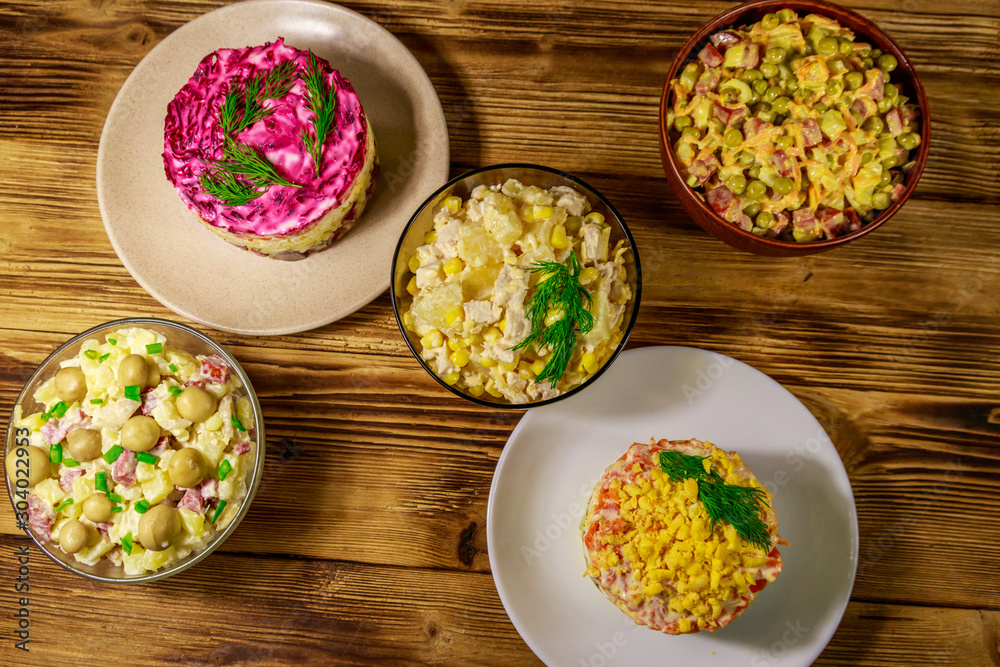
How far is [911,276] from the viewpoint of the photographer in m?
2.80

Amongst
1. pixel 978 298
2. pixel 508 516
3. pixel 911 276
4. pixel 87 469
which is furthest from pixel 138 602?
pixel 978 298

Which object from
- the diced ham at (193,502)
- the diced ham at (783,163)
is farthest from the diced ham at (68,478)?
the diced ham at (783,163)

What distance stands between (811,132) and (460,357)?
1518mm

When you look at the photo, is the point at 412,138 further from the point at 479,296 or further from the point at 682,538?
the point at 682,538

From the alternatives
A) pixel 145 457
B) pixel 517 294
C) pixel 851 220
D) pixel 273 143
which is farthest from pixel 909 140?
pixel 145 457

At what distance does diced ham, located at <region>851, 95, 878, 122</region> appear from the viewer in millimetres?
2289

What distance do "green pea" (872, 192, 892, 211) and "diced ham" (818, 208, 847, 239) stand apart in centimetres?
13

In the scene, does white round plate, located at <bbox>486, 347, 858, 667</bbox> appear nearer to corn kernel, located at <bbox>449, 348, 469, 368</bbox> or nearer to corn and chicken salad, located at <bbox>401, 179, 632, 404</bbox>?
corn and chicken salad, located at <bbox>401, 179, 632, 404</bbox>

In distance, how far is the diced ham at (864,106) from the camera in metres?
2.29

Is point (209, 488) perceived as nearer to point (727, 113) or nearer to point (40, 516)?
point (40, 516)

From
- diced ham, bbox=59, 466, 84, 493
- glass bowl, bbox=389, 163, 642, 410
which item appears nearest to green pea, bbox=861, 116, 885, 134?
glass bowl, bbox=389, 163, 642, 410

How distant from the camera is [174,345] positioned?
256cm

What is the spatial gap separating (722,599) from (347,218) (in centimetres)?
200

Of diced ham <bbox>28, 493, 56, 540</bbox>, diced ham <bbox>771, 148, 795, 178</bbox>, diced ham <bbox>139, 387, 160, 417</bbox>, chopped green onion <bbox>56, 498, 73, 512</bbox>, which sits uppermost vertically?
diced ham <bbox>771, 148, 795, 178</bbox>
